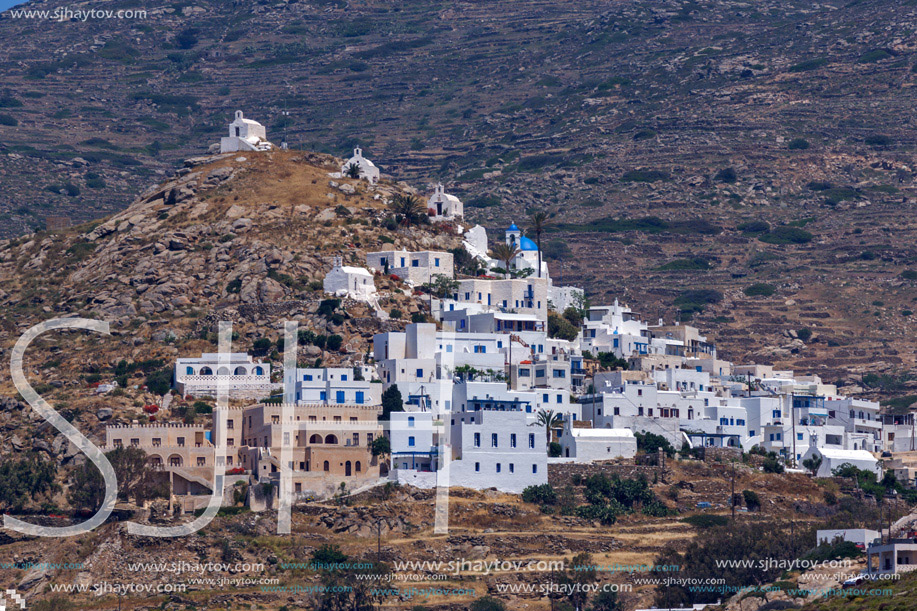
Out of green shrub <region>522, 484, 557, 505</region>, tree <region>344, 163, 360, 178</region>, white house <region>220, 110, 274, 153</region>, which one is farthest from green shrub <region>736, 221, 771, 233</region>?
green shrub <region>522, 484, 557, 505</region>

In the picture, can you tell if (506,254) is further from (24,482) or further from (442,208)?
(24,482)

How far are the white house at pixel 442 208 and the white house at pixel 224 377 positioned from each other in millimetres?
30233

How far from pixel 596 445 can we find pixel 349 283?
23.4 metres

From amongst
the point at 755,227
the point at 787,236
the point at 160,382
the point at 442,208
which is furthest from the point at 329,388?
the point at 755,227

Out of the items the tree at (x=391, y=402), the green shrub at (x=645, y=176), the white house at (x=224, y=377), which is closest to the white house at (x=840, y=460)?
the tree at (x=391, y=402)

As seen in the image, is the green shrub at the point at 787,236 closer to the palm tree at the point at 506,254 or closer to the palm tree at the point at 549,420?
the palm tree at the point at 506,254

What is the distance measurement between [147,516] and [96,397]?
50.2 feet

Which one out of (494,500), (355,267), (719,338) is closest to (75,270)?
(355,267)

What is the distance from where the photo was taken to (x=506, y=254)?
110750mm

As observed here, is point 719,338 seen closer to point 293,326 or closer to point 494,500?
point 293,326

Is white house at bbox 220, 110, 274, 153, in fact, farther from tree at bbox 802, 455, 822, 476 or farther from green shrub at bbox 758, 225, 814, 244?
green shrub at bbox 758, 225, 814, 244

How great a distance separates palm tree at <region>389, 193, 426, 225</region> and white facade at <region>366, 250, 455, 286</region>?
7879mm

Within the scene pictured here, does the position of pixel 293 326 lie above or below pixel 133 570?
above

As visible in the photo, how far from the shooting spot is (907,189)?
18700 cm
